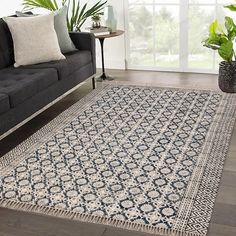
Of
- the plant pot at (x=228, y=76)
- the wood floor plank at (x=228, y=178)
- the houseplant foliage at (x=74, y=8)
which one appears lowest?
the wood floor plank at (x=228, y=178)

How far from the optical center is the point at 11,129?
3.68 metres

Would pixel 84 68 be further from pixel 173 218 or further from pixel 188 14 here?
pixel 173 218

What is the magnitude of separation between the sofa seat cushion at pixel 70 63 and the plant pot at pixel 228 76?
55.4 inches

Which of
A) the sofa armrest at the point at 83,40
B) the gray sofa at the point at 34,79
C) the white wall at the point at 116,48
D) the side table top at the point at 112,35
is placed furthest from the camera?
the white wall at the point at 116,48

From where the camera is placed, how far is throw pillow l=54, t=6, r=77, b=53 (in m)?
4.71

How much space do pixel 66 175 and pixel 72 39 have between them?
216 cm

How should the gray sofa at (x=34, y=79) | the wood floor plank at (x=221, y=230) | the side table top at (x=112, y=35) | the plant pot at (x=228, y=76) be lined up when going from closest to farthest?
the wood floor plank at (x=221, y=230), the gray sofa at (x=34, y=79), the plant pot at (x=228, y=76), the side table top at (x=112, y=35)

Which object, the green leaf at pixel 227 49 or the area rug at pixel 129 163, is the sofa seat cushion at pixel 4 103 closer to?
the area rug at pixel 129 163

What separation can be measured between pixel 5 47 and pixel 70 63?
640 millimetres

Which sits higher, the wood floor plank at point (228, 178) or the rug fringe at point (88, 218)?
the wood floor plank at point (228, 178)

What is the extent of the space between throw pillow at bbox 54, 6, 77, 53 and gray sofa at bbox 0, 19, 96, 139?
90 mm

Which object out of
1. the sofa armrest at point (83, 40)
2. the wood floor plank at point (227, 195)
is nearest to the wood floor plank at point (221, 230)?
the wood floor plank at point (227, 195)

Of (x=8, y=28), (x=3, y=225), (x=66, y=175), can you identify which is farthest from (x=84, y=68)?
(x=3, y=225)

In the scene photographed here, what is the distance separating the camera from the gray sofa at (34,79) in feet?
12.0
